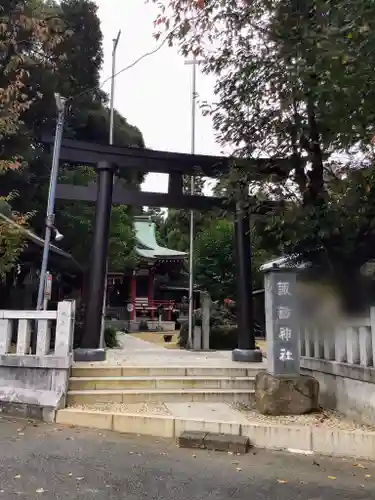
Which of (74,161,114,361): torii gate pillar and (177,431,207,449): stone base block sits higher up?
(74,161,114,361): torii gate pillar

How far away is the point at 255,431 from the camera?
5441mm

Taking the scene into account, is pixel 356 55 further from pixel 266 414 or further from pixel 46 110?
pixel 46 110

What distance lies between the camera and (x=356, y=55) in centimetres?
370

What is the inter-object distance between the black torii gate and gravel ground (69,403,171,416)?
1846 millimetres

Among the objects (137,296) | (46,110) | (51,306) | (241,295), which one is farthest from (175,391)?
(137,296)

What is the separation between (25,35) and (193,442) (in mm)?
9949

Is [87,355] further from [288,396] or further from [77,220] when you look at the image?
[77,220]

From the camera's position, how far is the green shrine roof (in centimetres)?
2852

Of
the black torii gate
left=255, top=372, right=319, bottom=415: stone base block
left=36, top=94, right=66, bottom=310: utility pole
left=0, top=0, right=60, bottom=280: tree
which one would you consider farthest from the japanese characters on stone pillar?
left=0, top=0, right=60, bottom=280: tree

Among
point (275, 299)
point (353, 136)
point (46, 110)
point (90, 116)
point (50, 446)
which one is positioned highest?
point (90, 116)

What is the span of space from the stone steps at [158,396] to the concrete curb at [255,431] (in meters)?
0.49

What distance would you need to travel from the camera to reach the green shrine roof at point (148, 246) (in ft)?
93.6

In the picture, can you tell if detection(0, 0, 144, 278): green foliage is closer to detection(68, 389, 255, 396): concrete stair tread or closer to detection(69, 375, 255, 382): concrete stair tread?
detection(69, 375, 255, 382): concrete stair tread

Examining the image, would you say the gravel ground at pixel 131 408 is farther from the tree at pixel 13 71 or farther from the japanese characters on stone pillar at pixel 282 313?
the tree at pixel 13 71
